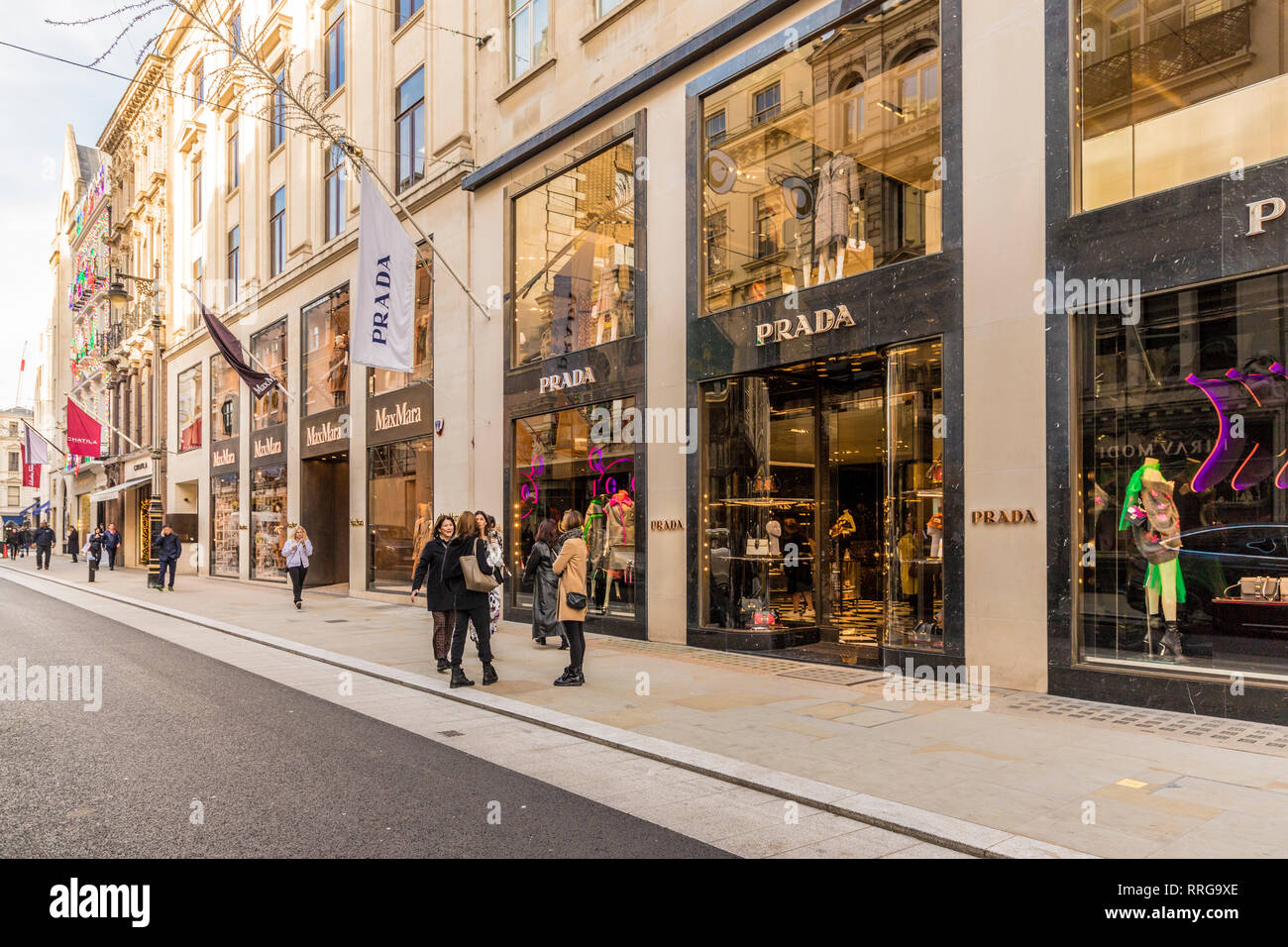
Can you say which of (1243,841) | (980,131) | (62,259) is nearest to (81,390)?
(62,259)

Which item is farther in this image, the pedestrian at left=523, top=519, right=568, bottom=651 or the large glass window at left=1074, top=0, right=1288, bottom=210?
the pedestrian at left=523, top=519, right=568, bottom=651

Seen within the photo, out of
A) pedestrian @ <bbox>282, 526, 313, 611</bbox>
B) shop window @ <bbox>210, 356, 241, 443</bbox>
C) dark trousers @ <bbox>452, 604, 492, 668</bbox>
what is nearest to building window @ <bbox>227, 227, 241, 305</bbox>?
shop window @ <bbox>210, 356, 241, 443</bbox>

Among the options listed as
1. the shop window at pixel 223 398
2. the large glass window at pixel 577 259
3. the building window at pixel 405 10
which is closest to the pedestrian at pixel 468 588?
the large glass window at pixel 577 259

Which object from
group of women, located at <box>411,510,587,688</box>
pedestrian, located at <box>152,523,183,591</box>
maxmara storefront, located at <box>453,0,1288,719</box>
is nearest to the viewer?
maxmara storefront, located at <box>453,0,1288,719</box>

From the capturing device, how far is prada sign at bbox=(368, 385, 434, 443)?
20.0 metres

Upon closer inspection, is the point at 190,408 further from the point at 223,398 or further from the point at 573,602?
the point at 573,602

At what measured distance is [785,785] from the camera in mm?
6129

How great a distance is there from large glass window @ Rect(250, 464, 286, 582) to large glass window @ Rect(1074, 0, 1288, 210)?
23760 mm

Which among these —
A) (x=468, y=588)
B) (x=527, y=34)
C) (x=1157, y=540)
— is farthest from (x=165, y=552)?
(x=1157, y=540)

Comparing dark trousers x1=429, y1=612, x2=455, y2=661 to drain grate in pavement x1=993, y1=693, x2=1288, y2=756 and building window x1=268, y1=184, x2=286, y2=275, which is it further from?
building window x1=268, y1=184, x2=286, y2=275

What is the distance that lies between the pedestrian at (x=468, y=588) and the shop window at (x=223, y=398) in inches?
958

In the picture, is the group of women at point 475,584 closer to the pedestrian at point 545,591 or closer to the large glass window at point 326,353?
the pedestrian at point 545,591

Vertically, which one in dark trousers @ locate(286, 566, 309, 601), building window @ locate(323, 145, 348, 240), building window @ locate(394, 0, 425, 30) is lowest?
dark trousers @ locate(286, 566, 309, 601)

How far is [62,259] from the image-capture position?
6869cm
